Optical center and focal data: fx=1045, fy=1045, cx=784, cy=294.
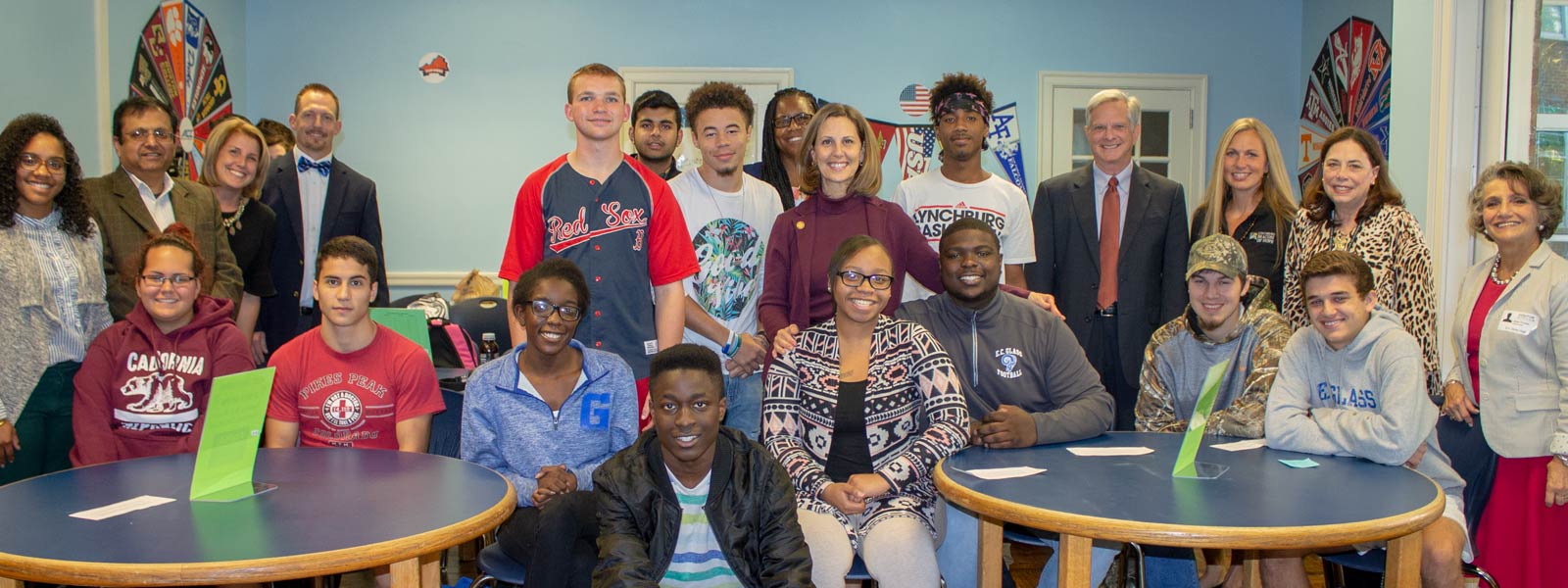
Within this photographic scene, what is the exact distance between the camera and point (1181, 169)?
7.11 metres

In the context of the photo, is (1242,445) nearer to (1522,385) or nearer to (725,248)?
(1522,385)

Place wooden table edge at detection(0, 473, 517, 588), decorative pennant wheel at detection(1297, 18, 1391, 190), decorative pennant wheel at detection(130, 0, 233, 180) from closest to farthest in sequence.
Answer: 1. wooden table edge at detection(0, 473, 517, 588)
2. decorative pennant wheel at detection(130, 0, 233, 180)
3. decorative pennant wheel at detection(1297, 18, 1391, 190)

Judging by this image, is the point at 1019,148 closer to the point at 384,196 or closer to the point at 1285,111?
the point at 1285,111

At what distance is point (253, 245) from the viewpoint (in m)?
3.87

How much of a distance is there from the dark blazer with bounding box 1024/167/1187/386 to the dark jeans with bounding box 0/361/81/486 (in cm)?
298

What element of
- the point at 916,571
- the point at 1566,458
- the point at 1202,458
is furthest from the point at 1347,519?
the point at 1566,458

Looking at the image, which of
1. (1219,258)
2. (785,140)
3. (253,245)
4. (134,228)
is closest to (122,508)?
(134,228)

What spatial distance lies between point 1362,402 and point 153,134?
144 inches

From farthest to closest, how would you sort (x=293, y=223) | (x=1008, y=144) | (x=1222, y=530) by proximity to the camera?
(x=1008, y=144)
(x=293, y=223)
(x=1222, y=530)

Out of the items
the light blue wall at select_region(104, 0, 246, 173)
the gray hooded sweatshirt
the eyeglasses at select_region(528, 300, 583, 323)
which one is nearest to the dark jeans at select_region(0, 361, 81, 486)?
the eyeglasses at select_region(528, 300, 583, 323)

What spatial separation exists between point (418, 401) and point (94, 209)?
1.40 meters

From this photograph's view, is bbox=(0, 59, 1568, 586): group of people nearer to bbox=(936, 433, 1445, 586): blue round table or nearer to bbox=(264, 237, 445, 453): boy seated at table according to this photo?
bbox=(264, 237, 445, 453): boy seated at table

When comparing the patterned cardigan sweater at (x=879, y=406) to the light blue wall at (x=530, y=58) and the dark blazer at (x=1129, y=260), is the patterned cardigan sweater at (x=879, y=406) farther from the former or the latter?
Answer: the light blue wall at (x=530, y=58)

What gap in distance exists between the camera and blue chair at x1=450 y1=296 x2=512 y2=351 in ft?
15.3
